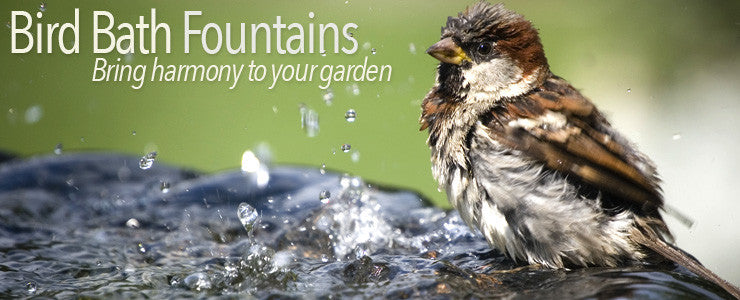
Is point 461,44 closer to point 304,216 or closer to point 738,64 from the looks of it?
point 304,216

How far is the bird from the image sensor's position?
9.09 feet

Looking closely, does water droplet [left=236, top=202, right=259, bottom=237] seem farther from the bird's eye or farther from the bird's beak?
the bird's eye

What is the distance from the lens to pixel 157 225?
3488 mm

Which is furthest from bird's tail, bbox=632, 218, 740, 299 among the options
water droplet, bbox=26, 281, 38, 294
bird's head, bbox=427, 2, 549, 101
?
water droplet, bbox=26, 281, 38, 294

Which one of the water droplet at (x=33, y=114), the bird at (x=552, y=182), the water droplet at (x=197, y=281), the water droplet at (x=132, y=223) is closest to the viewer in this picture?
the water droplet at (x=197, y=281)

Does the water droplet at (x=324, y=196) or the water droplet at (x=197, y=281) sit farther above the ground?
the water droplet at (x=324, y=196)

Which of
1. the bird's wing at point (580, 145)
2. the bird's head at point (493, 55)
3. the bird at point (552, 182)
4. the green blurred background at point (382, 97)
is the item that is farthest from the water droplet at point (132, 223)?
the green blurred background at point (382, 97)

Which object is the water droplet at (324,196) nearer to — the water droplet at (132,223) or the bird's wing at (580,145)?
the water droplet at (132,223)

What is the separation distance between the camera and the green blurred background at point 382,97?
6.03 meters

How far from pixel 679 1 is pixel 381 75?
Result: 289cm

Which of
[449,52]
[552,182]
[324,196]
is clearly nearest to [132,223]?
[324,196]

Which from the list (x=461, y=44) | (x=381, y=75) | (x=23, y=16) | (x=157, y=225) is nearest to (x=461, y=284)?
(x=461, y=44)

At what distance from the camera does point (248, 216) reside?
3.38 m

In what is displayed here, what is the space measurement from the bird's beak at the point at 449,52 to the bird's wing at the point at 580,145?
0.25 m
